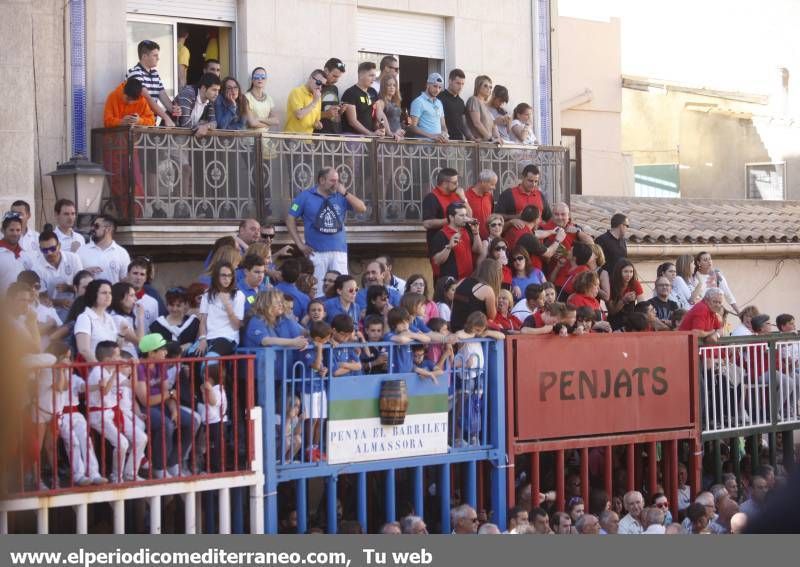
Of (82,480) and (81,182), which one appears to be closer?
(82,480)

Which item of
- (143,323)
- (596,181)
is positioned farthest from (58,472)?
(596,181)

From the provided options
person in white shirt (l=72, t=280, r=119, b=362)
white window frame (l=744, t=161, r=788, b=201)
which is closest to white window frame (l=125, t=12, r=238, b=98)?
person in white shirt (l=72, t=280, r=119, b=362)

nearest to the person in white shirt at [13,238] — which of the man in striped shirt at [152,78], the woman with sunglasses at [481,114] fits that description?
the man in striped shirt at [152,78]

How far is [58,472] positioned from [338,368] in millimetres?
2400

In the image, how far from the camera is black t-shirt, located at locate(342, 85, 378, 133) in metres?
15.0

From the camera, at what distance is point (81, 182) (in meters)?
12.7

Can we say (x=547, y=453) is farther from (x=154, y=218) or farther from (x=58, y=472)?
(x=58, y=472)

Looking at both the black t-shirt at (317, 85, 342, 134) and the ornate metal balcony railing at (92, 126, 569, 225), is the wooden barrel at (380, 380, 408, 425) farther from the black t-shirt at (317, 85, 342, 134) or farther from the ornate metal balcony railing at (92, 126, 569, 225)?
the black t-shirt at (317, 85, 342, 134)

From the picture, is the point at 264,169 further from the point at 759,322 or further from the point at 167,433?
the point at 759,322

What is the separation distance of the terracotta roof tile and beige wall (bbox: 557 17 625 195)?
3.29m

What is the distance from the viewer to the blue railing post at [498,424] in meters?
12.2

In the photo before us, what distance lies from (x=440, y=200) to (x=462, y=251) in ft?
2.11

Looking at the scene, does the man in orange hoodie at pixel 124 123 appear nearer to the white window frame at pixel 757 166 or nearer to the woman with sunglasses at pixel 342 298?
the woman with sunglasses at pixel 342 298

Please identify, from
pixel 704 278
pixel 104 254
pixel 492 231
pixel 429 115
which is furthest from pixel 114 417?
pixel 704 278
